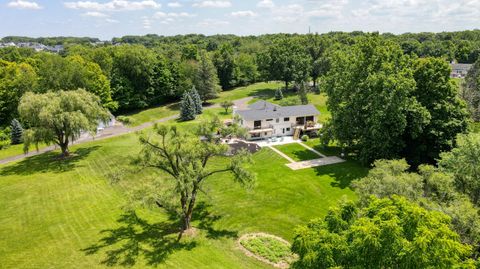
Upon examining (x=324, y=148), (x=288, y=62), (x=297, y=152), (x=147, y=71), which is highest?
(x=288, y=62)

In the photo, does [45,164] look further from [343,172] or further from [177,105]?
[343,172]

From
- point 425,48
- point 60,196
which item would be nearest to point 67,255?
point 60,196

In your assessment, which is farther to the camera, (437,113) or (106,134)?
(106,134)

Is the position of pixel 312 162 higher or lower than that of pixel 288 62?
lower

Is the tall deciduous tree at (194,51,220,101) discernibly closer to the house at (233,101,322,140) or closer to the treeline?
the treeline

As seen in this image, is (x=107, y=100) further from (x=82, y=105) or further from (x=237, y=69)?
(x=237, y=69)

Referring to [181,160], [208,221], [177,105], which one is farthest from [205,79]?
[181,160]

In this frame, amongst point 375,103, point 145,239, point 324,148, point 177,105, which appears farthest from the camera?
point 177,105

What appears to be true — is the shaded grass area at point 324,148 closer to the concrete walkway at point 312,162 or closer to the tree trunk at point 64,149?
the concrete walkway at point 312,162
